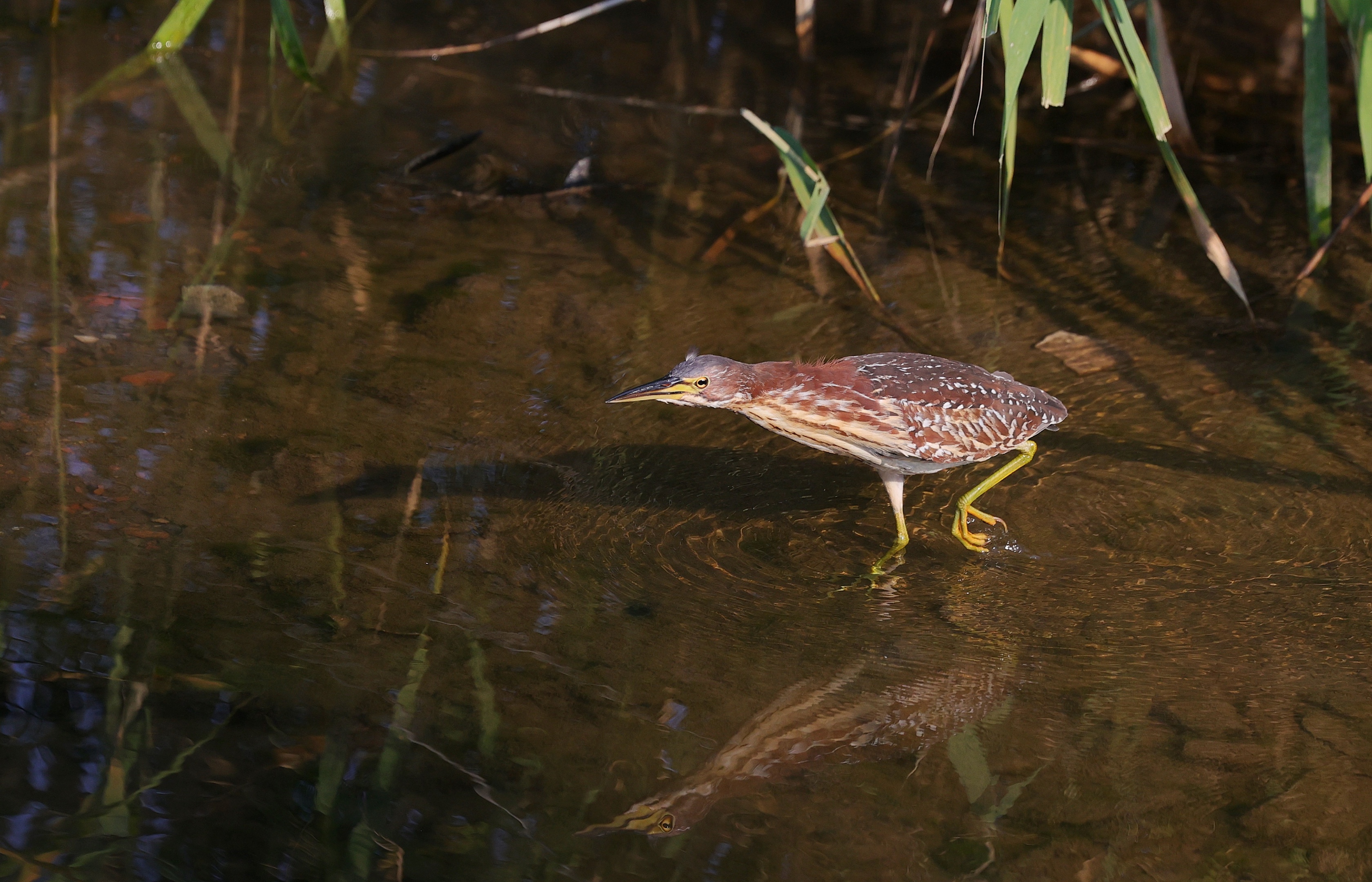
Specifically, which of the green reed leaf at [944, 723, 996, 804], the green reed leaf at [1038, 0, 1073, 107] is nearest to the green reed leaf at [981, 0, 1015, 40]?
the green reed leaf at [1038, 0, 1073, 107]

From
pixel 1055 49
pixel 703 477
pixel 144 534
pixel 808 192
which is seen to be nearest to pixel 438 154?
pixel 808 192

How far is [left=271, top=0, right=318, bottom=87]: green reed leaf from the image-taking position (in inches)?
249

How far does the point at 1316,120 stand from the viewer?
5.72 meters

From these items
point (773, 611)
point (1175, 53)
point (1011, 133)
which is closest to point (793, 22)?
point (1175, 53)

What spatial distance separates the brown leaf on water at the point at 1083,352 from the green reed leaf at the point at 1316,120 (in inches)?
42.2

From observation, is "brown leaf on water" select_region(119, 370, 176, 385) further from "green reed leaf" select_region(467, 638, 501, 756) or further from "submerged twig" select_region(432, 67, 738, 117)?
"submerged twig" select_region(432, 67, 738, 117)

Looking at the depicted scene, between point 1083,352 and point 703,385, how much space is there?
8.51ft

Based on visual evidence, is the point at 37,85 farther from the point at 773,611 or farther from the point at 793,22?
the point at 773,611

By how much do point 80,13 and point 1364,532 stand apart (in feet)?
29.7

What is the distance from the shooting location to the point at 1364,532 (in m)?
5.04

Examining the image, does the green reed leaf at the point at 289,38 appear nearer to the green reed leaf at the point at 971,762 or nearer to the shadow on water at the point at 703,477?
the shadow on water at the point at 703,477

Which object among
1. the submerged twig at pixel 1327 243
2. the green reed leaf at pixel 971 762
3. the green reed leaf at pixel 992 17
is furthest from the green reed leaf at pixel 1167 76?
the green reed leaf at pixel 971 762

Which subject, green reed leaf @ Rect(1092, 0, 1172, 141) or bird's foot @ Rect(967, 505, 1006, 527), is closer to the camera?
green reed leaf @ Rect(1092, 0, 1172, 141)

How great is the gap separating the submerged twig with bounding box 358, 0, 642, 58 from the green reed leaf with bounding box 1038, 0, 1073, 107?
2.81 metres
